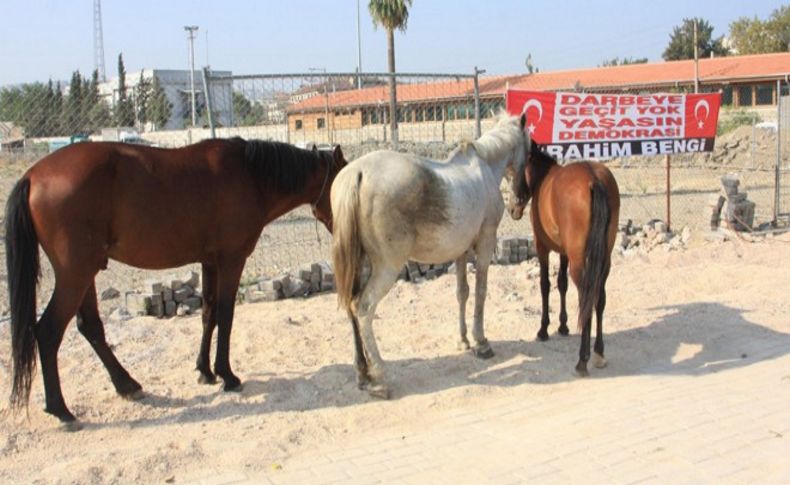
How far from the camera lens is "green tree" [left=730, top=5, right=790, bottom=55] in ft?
186

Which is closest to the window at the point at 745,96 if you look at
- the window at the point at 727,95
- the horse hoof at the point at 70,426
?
the window at the point at 727,95

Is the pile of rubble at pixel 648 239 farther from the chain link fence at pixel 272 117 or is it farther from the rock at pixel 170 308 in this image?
the rock at pixel 170 308

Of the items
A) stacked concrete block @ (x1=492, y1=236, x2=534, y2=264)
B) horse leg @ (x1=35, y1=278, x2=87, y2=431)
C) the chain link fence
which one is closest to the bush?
the chain link fence

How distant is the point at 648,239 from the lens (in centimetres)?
1177

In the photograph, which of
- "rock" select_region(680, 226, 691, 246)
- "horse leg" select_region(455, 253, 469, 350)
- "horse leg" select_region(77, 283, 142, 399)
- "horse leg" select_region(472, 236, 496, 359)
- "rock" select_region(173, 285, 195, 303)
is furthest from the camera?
"rock" select_region(680, 226, 691, 246)

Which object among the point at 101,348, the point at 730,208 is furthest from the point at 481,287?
the point at 730,208

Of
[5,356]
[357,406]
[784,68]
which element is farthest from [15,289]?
[784,68]

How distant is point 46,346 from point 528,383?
3.59m

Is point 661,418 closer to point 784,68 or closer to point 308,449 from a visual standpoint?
point 308,449

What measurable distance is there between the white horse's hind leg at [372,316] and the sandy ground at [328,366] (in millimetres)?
134

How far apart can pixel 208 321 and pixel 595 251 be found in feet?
10.6

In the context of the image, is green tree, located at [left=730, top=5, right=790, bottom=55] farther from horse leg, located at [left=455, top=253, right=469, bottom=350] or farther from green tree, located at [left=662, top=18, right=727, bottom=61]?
horse leg, located at [left=455, top=253, right=469, bottom=350]

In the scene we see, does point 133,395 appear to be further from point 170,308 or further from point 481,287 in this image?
point 481,287

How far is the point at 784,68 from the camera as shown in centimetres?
3400
